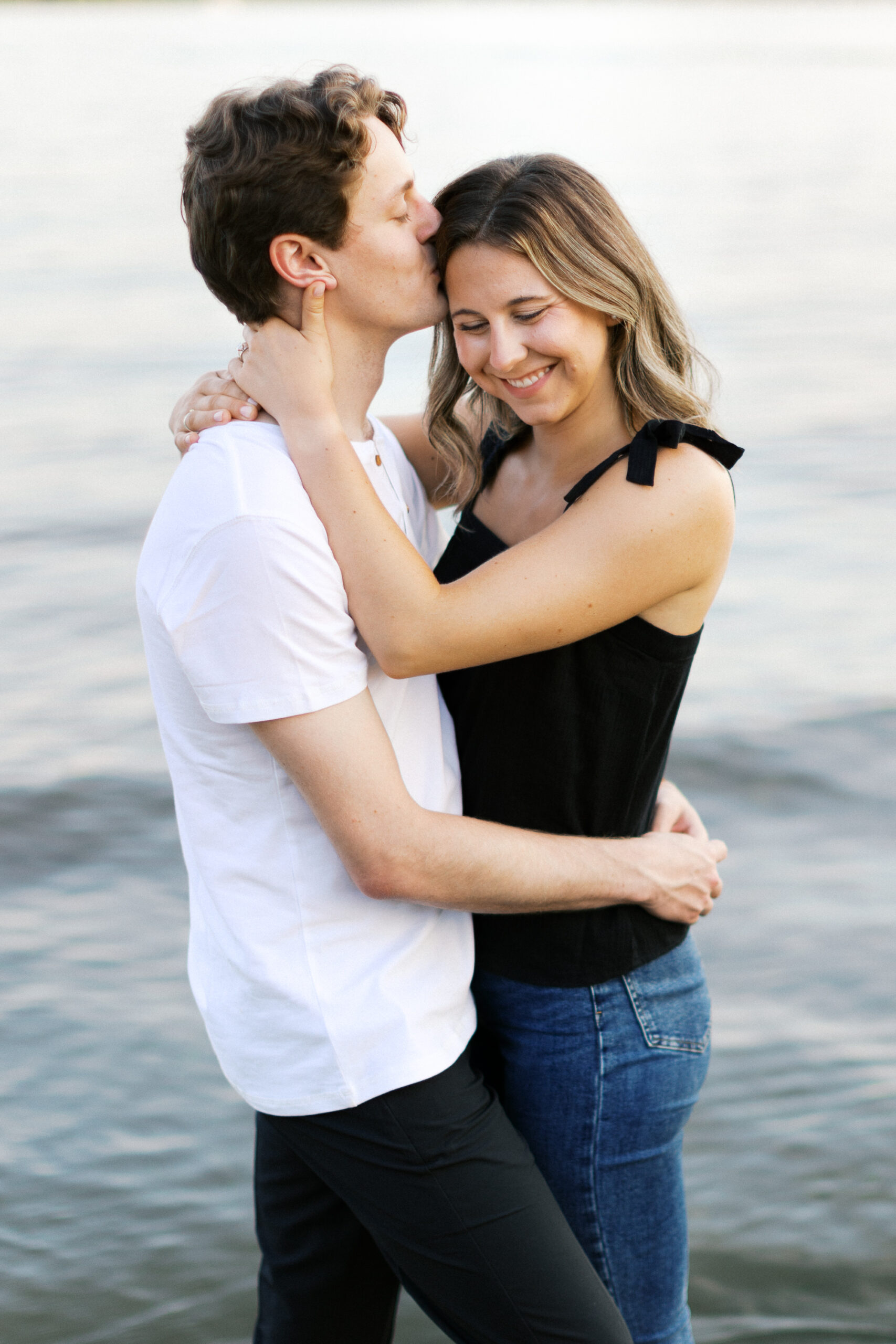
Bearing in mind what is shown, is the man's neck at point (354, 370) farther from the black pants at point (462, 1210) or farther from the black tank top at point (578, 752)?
the black pants at point (462, 1210)

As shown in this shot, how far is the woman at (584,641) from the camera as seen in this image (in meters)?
2.10

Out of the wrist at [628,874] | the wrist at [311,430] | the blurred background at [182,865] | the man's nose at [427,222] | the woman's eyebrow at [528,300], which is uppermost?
the man's nose at [427,222]

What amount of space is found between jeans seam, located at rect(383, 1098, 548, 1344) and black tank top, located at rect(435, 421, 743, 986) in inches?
14.5

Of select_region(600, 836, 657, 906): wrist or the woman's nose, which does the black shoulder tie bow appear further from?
select_region(600, 836, 657, 906): wrist

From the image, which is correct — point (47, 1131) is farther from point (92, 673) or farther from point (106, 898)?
point (92, 673)

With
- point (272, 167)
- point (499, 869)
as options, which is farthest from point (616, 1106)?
point (272, 167)

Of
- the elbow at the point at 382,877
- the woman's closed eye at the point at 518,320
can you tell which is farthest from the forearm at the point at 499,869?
the woman's closed eye at the point at 518,320

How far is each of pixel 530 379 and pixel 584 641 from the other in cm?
45

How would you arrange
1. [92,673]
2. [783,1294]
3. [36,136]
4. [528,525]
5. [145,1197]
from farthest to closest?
[36,136], [92,673], [145,1197], [783,1294], [528,525]

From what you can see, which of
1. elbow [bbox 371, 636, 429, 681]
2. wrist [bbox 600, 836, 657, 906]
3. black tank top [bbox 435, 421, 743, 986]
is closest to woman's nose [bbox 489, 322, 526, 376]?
black tank top [bbox 435, 421, 743, 986]

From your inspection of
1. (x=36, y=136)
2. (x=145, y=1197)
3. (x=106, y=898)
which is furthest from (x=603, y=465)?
(x=36, y=136)

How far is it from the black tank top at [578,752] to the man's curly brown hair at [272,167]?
582mm

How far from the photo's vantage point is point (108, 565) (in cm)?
901

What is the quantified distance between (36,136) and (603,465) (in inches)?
1222
